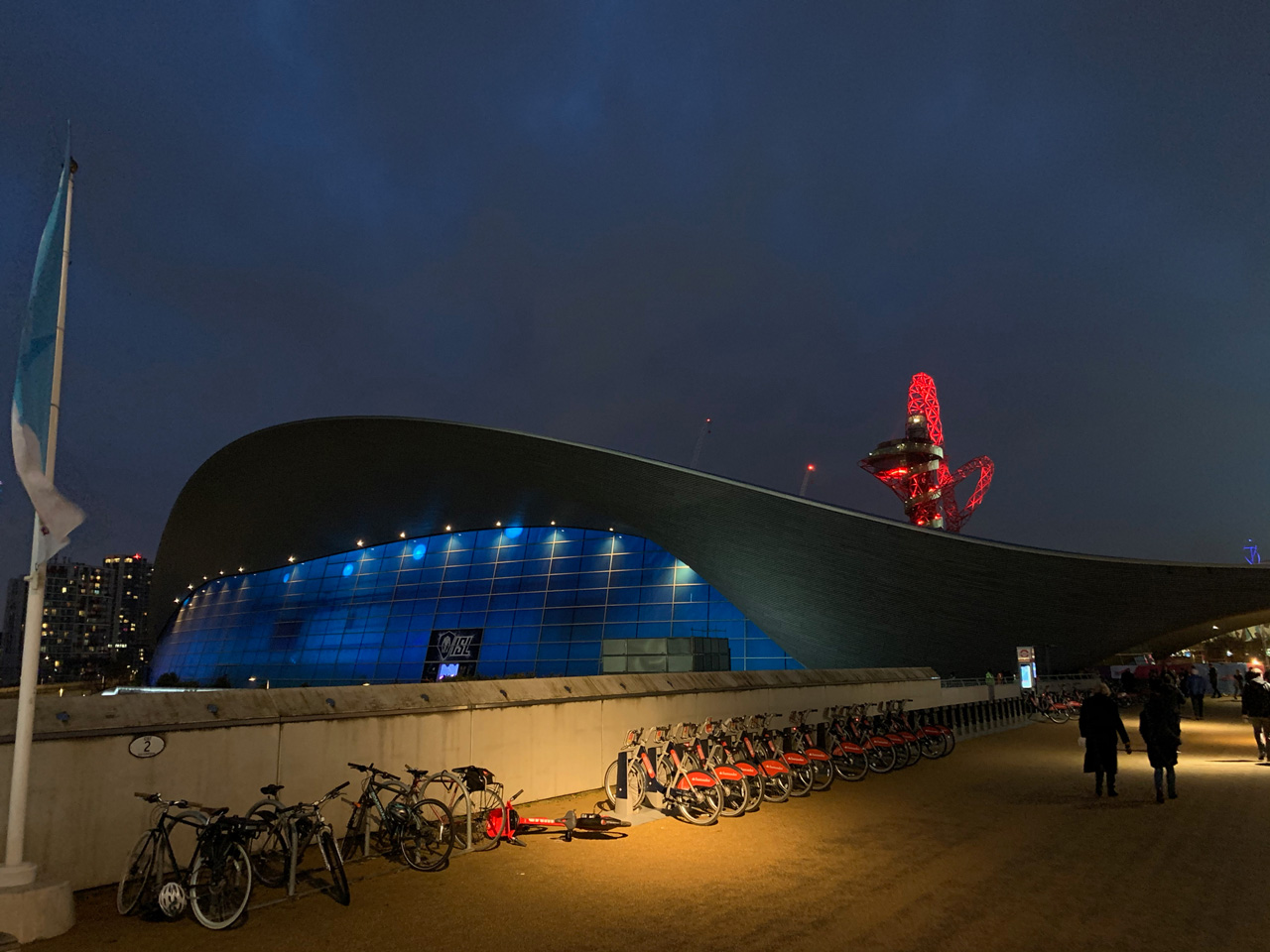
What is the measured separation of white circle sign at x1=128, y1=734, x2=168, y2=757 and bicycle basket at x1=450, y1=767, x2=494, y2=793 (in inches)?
106

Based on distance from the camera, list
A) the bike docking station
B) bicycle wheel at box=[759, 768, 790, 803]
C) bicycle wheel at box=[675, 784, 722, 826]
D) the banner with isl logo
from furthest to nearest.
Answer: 1. the banner with isl logo
2. bicycle wheel at box=[759, 768, 790, 803]
3. the bike docking station
4. bicycle wheel at box=[675, 784, 722, 826]

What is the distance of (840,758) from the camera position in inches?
509

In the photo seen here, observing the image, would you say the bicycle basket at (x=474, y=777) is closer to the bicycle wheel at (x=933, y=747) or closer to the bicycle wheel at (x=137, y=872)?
the bicycle wheel at (x=137, y=872)

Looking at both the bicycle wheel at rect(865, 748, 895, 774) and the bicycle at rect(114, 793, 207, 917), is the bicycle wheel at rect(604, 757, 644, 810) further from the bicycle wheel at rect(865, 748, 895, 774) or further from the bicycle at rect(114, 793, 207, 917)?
the bicycle wheel at rect(865, 748, 895, 774)

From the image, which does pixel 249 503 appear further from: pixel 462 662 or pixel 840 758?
pixel 840 758

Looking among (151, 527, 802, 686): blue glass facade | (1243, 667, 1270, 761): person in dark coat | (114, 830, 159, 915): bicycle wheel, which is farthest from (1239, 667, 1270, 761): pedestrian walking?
(151, 527, 802, 686): blue glass facade

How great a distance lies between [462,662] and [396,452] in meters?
11.0

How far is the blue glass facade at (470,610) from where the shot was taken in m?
37.2

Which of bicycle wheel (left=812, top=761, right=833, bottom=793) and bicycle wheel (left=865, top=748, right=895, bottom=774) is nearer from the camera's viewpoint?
bicycle wheel (left=812, top=761, right=833, bottom=793)


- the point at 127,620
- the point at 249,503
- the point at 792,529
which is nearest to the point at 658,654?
the point at 792,529

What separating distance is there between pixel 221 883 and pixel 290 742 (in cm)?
206

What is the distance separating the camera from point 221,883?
584 centimetres

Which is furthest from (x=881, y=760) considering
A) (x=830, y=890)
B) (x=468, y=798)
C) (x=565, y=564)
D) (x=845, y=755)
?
(x=565, y=564)

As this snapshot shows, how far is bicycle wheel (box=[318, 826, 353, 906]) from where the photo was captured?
246 inches
